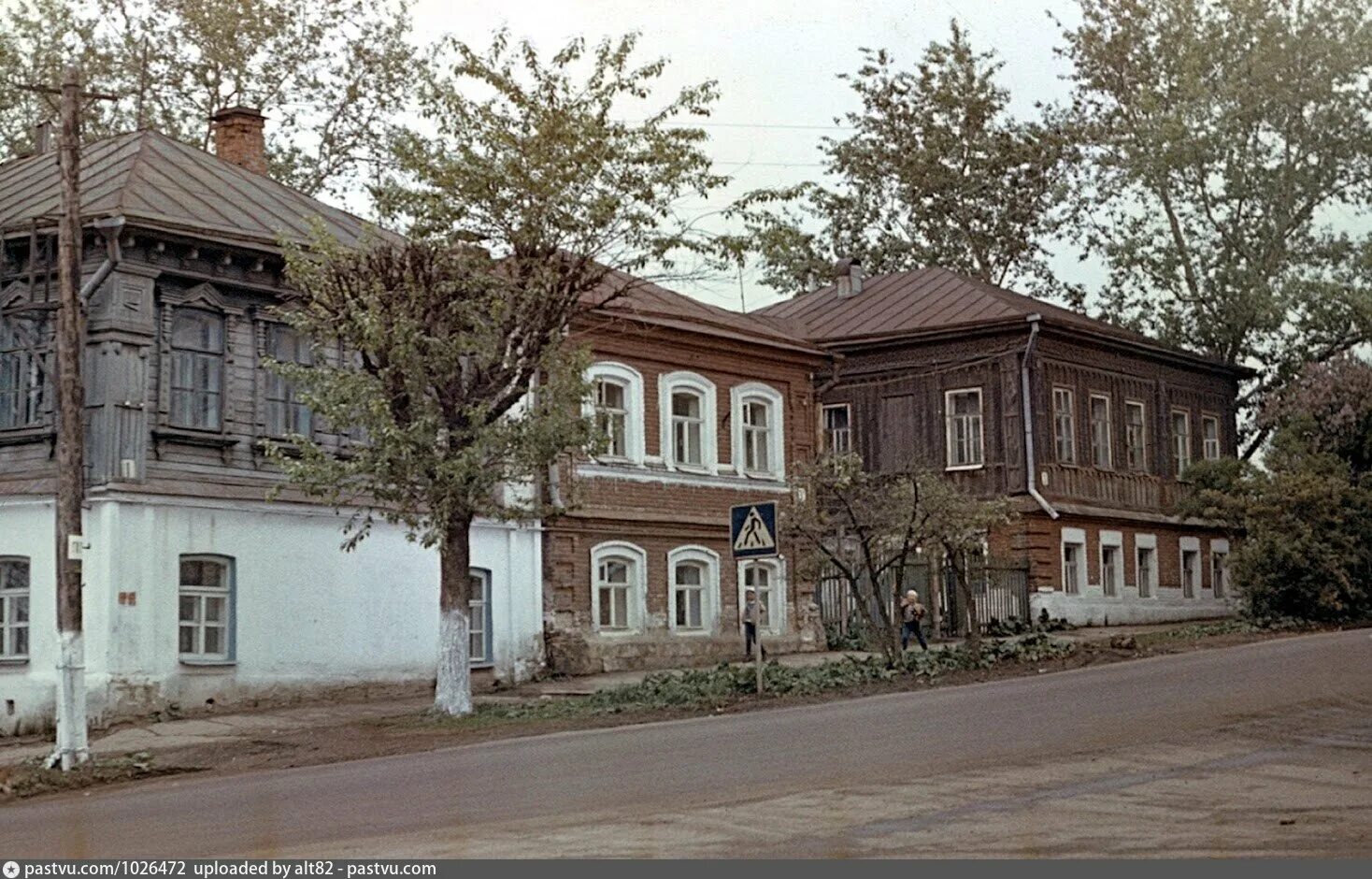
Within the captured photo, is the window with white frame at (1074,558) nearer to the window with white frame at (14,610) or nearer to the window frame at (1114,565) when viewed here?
the window frame at (1114,565)

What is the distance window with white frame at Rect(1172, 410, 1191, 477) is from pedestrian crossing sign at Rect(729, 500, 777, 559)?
2571 centimetres

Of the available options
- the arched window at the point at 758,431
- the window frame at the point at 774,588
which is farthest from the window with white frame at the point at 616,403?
the window frame at the point at 774,588

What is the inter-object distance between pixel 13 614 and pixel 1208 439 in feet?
106

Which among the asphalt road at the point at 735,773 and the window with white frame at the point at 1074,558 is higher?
the window with white frame at the point at 1074,558

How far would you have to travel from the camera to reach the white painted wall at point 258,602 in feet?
82.7

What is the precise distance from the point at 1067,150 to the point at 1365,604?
1978 cm

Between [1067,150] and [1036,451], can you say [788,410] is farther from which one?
[1067,150]

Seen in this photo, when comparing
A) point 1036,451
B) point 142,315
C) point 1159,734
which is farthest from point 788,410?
point 1159,734

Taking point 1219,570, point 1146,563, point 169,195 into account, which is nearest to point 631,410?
point 169,195

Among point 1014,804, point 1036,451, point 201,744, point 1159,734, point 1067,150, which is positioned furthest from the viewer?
point 1067,150

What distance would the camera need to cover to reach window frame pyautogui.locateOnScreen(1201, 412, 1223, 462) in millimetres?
48344

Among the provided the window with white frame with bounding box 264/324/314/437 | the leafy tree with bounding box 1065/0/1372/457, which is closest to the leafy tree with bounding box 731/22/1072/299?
the leafy tree with bounding box 1065/0/1372/457

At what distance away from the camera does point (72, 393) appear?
19.7 meters

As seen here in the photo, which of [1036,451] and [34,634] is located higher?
[1036,451]
